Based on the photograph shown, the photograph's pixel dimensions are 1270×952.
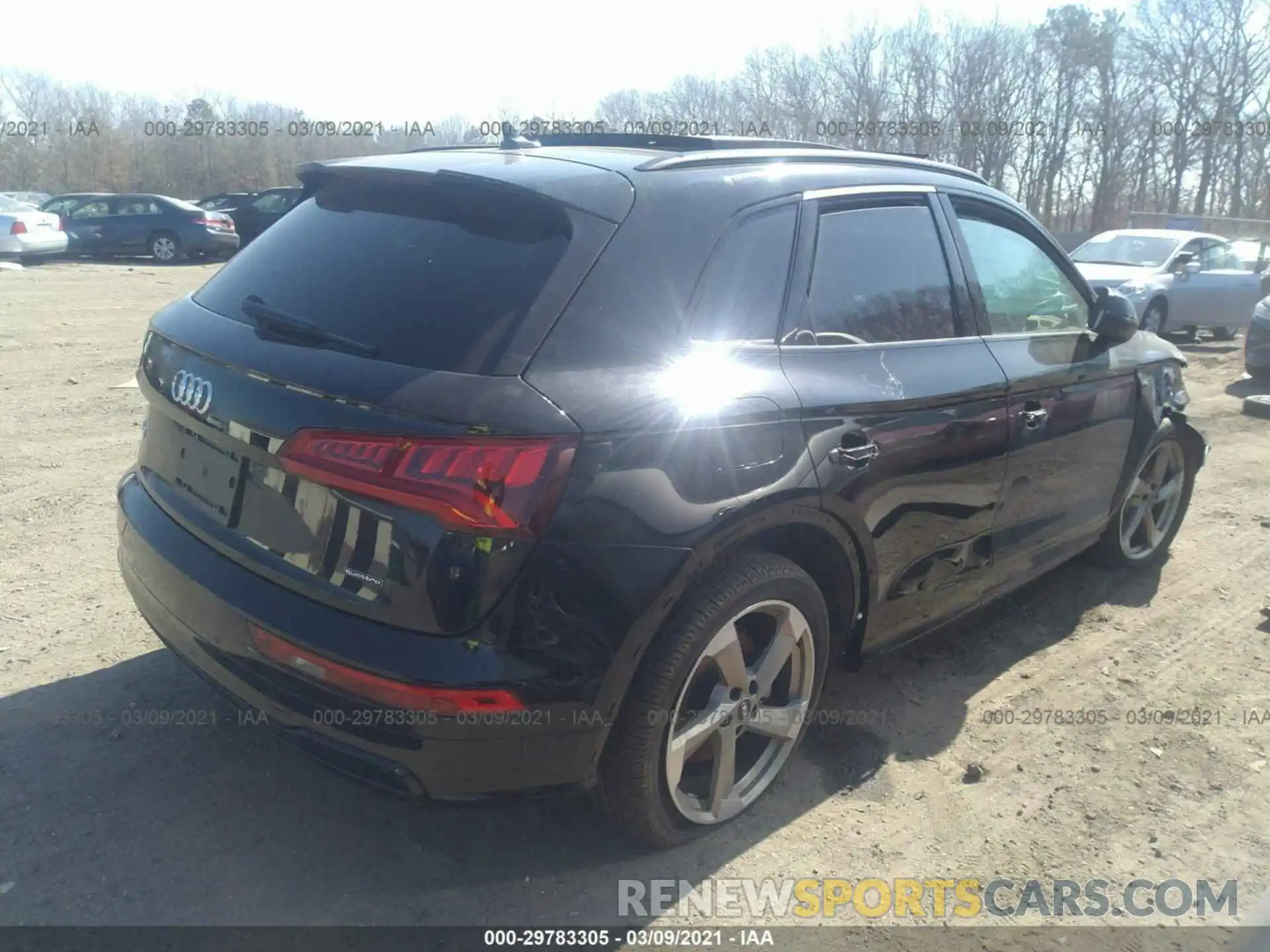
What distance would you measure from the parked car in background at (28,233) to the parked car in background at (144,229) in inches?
42.7

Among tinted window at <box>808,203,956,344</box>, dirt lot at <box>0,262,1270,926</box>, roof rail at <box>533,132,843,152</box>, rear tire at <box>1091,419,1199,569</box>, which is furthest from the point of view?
rear tire at <box>1091,419,1199,569</box>

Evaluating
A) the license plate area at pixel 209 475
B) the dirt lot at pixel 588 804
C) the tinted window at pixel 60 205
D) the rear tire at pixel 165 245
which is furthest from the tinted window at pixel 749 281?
the tinted window at pixel 60 205

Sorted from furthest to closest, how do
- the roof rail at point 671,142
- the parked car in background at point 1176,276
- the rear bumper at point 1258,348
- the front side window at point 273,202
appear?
the front side window at point 273,202, the parked car in background at point 1176,276, the rear bumper at point 1258,348, the roof rail at point 671,142

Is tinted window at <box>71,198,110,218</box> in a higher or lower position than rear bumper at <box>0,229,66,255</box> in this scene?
higher

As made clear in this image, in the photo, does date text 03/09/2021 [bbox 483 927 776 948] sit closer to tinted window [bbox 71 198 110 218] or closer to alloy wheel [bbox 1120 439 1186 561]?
alloy wheel [bbox 1120 439 1186 561]

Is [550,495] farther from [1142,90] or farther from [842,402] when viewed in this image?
[1142,90]

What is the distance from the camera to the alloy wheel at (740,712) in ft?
8.82

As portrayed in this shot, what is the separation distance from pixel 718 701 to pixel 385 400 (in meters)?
1.26

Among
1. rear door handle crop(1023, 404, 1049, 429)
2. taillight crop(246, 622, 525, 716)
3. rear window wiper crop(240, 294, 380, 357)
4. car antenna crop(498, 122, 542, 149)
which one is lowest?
taillight crop(246, 622, 525, 716)

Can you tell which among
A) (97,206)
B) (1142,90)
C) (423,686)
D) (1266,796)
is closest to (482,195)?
(423,686)

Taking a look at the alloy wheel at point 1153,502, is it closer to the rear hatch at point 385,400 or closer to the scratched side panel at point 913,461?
the scratched side panel at point 913,461

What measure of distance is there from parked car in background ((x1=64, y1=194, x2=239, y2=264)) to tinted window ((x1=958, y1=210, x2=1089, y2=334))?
2048 cm

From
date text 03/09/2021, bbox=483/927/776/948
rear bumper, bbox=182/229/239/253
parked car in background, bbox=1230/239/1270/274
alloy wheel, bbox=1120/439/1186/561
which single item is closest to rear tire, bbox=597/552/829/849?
date text 03/09/2021, bbox=483/927/776/948

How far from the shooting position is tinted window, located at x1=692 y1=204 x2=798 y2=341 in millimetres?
2672
